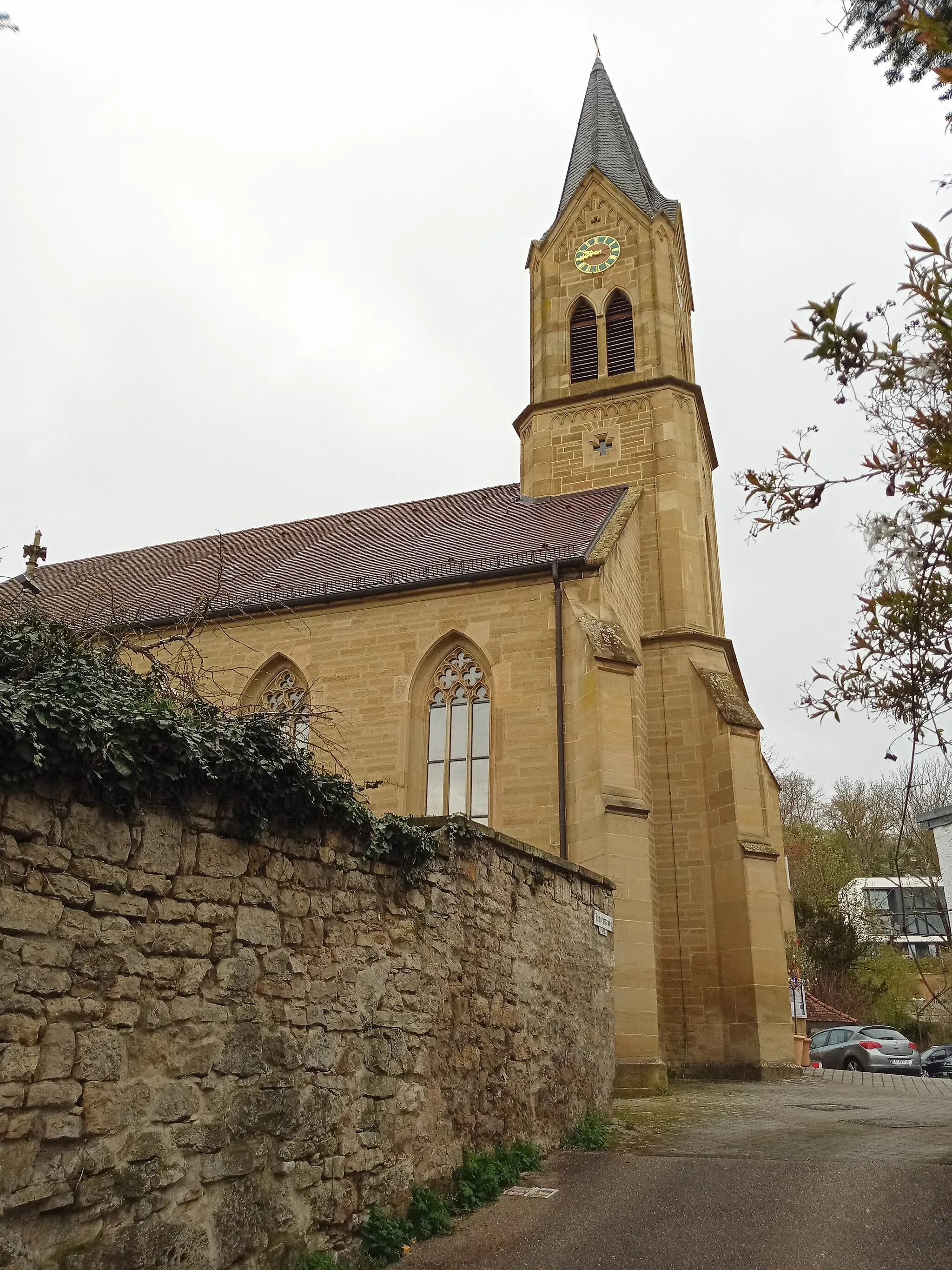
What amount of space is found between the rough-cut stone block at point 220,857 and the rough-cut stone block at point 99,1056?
943 mm

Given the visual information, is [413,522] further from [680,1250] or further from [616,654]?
[680,1250]

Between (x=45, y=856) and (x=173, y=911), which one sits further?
(x=173, y=911)

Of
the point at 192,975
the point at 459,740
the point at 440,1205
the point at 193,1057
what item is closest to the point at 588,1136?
the point at 440,1205

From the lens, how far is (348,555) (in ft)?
66.7

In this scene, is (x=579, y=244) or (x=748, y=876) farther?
(x=579, y=244)

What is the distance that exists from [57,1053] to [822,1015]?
1114 inches

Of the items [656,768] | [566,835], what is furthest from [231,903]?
[656,768]

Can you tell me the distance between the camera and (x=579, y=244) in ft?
80.8

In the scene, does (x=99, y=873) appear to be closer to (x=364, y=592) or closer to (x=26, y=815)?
(x=26, y=815)

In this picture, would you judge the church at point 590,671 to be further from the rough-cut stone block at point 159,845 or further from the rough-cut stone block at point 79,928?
the rough-cut stone block at point 79,928

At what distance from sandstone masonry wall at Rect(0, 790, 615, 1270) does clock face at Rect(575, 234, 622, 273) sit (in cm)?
1900

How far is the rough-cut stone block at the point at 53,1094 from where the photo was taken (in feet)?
14.2

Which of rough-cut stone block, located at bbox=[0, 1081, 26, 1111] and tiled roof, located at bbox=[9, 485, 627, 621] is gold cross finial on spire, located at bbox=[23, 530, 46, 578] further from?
rough-cut stone block, located at bbox=[0, 1081, 26, 1111]

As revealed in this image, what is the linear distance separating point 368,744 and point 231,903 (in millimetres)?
10862
